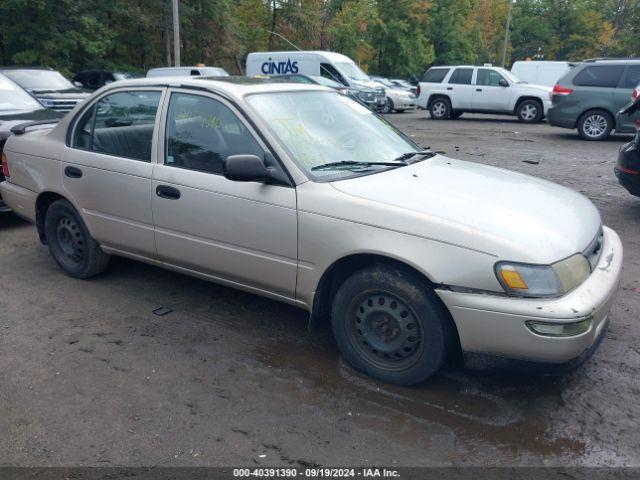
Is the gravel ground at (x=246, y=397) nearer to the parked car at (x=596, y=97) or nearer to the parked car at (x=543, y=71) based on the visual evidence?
the parked car at (x=596, y=97)

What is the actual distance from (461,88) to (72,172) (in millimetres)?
17036

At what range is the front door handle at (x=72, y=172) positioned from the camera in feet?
15.1

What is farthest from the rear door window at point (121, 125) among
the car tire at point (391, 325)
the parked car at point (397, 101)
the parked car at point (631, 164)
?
the parked car at point (397, 101)

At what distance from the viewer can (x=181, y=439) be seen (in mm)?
2916

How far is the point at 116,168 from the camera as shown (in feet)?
14.2

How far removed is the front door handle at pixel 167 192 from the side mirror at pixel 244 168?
2.17 feet

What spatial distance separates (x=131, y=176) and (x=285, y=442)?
2318mm

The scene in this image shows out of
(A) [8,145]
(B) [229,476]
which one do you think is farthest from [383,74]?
(B) [229,476]

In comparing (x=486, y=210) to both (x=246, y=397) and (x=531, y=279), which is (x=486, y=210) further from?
(x=246, y=397)

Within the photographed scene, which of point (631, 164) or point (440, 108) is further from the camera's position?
point (440, 108)

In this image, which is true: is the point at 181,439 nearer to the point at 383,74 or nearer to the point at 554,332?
the point at 554,332

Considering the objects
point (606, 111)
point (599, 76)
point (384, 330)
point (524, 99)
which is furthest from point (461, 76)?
point (384, 330)

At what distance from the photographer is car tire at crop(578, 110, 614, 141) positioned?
44.8 ft

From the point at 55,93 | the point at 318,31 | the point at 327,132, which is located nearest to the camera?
the point at 327,132
